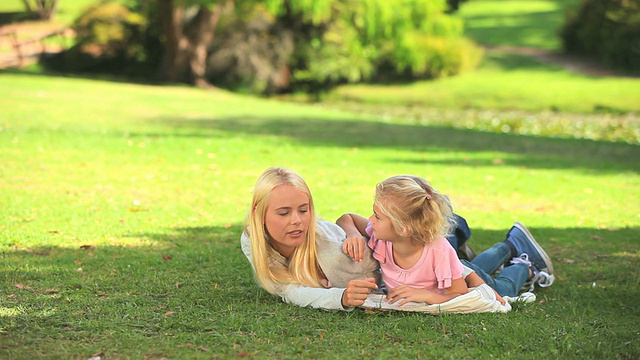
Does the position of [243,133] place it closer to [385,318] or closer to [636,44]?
[385,318]

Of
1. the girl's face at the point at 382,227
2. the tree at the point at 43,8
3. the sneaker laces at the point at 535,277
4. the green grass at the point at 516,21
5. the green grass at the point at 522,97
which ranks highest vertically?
the girl's face at the point at 382,227

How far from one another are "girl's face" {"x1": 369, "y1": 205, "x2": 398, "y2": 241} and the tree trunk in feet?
80.9

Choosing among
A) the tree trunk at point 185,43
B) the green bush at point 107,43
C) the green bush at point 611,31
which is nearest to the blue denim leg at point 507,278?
the tree trunk at point 185,43

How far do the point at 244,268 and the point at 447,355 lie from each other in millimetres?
2254

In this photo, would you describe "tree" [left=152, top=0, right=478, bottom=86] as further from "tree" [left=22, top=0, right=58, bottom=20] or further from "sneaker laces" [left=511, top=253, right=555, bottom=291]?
"sneaker laces" [left=511, top=253, right=555, bottom=291]

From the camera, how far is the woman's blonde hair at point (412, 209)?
467cm

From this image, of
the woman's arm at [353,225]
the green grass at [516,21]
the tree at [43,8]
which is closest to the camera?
the woman's arm at [353,225]

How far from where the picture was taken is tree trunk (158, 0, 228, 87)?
96.3ft

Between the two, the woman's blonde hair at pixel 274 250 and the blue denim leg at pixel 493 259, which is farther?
the blue denim leg at pixel 493 259

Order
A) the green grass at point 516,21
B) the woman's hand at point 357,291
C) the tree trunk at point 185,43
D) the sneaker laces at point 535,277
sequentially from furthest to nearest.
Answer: the green grass at point 516,21 < the tree trunk at point 185,43 < the sneaker laces at point 535,277 < the woman's hand at point 357,291

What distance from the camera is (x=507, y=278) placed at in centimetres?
547

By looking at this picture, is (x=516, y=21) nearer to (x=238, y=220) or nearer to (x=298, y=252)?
(x=238, y=220)

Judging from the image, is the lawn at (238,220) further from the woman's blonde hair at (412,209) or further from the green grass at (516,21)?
the green grass at (516,21)

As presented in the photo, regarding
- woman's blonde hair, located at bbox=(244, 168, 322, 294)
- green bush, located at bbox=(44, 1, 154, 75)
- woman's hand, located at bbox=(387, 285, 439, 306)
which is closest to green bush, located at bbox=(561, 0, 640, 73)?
green bush, located at bbox=(44, 1, 154, 75)
